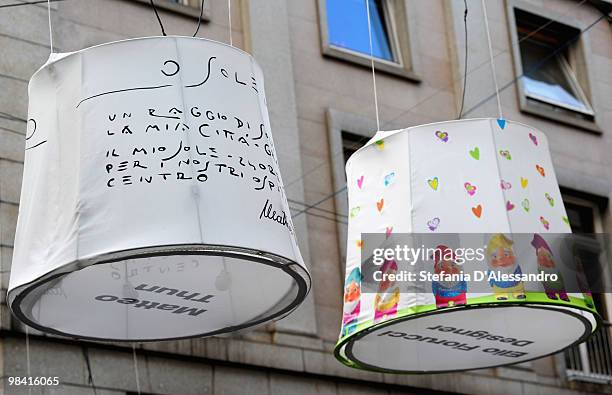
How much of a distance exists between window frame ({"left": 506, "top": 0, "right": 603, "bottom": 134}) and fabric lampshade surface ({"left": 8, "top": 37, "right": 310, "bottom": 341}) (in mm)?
9839

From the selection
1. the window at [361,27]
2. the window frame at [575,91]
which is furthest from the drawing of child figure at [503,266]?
the window frame at [575,91]

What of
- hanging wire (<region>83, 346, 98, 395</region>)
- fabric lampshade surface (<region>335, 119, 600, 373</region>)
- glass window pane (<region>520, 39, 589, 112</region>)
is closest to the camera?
fabric lampshade surface (<region>335, 119, 600, 373</region>)

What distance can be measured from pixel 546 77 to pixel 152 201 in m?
12.9

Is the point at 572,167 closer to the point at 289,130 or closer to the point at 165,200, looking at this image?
the point at 289,130

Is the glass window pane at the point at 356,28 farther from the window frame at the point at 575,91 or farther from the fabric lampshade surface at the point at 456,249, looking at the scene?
the fabric lampshade surface at the point at 456,249

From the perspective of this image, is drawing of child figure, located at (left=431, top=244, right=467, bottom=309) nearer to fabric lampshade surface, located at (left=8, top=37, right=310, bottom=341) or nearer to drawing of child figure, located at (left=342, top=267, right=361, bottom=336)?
drawing of child figure, located at (left=342, top=267, right=361, bottom=336)

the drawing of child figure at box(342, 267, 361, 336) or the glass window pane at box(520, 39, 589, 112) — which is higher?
the glass window pane at box(520, 39, 589, 112)

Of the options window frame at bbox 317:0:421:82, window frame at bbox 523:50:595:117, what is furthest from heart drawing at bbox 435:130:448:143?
window frame at bbox 523:50:595:117

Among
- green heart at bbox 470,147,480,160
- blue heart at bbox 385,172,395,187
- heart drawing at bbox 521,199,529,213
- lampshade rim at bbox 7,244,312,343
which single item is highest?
green heart at bbox 470,147,480,160

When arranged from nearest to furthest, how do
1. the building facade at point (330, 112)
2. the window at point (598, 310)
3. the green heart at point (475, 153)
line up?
1. the green heart at point (475, 153)
2. the building facade at point (330, 112)
3. the window at point (598, 310)

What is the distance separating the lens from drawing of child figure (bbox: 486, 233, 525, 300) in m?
13.4

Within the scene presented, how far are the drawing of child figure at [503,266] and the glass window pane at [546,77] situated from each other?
9289mm

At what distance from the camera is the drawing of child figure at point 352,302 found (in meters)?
14.1

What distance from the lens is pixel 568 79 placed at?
23438 millimetres
